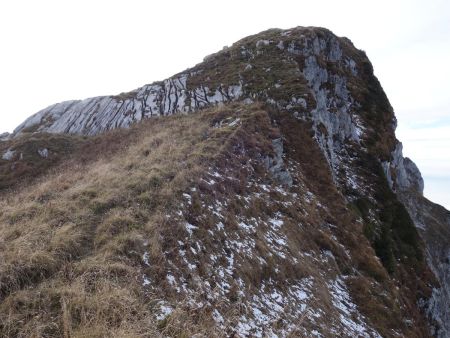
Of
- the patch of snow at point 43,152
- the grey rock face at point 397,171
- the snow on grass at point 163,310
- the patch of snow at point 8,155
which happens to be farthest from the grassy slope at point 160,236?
the grey rock face at point 397,171

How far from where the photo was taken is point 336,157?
30094 millimetres

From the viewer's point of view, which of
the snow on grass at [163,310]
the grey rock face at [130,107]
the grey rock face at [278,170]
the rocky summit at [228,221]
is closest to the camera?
the snow on grass at [163,310]

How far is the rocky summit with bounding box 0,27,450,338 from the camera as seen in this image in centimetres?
857

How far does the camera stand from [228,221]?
1464 cm

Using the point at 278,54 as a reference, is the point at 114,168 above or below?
below

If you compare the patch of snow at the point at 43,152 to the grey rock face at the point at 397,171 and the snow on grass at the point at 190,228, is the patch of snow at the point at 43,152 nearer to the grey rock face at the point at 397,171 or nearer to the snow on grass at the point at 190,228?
the snow on grass at the point at 190,228

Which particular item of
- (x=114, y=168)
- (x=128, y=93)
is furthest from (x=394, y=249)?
(x=128, y=93)

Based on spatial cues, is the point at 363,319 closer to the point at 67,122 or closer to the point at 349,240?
the point at 349,240

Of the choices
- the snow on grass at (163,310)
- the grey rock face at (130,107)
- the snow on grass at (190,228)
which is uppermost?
the grey rock face at (130,107)

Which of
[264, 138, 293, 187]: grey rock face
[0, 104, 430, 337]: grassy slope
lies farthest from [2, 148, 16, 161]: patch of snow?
[264, 138, 293, 187]: grey rock face

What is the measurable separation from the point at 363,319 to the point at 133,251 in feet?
35.8

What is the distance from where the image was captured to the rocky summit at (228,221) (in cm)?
857

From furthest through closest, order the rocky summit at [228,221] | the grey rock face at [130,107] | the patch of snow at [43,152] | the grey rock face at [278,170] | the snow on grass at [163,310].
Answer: the grey rock face at [130,107] < the patch of snow at [43,152] < the grey rock face at [278,170] < the rocky summit at [228,221] < the snow on grass at [163,310]

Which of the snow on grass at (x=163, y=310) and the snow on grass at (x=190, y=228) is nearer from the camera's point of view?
the snow on grass at (x=163, y=310)
